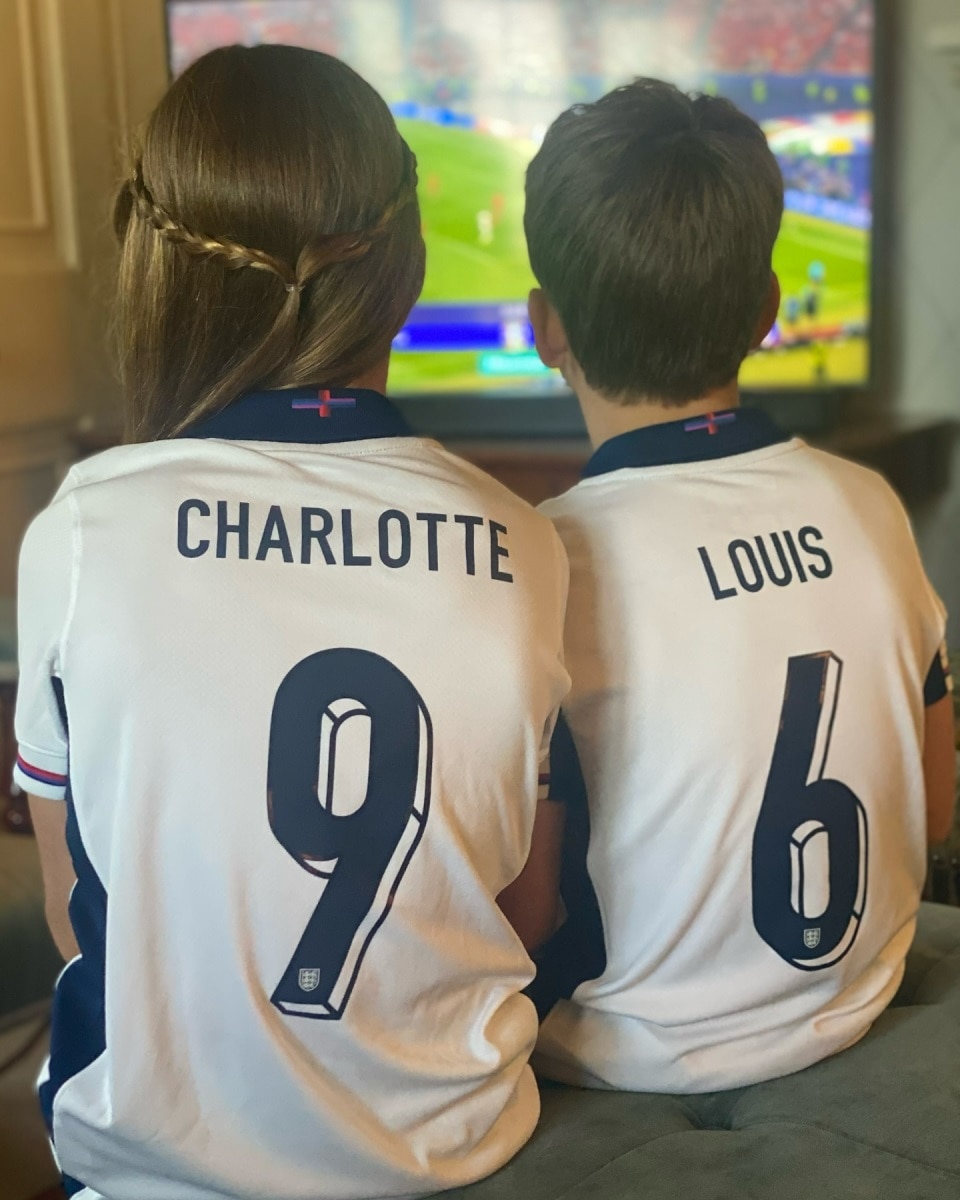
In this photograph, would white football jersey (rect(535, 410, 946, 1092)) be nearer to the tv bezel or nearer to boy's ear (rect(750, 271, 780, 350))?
boy's ear (rect(750, 271, 780, 350))

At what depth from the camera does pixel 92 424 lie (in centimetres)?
297

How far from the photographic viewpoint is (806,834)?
979 millimetres

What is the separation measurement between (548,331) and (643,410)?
0.11 meters

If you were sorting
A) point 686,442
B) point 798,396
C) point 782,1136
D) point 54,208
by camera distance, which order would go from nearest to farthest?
point 782,1136 → point 686,442 → point 798,396 → point 54,208

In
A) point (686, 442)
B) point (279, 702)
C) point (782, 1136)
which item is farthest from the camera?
point (686, 442)

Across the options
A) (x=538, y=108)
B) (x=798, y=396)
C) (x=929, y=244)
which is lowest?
(x=798, y=396)

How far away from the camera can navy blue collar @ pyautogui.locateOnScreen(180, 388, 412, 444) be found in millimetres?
851

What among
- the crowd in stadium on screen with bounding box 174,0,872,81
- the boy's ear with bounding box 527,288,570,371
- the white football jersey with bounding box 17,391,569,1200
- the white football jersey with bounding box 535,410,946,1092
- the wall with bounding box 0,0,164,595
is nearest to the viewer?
the white football jersey with bounding box 17,391,569,1200

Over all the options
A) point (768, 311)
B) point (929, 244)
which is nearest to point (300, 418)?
point (768, 311)

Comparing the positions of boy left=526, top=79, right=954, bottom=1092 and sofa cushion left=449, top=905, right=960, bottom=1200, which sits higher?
boy left=526, top=79, right=954, bottom=1092

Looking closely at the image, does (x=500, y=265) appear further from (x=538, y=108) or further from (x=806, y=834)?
(x=806, y=834)

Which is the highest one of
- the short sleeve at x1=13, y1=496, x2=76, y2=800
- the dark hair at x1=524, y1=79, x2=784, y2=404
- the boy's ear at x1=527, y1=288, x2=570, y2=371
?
the dark hair at x1=524, y1=79, x2=784, y2=404

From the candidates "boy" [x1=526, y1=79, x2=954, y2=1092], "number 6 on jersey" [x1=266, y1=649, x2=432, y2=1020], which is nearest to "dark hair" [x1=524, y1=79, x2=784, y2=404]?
"boy" [x1=526, y1=79, x2=954, y2=1092]

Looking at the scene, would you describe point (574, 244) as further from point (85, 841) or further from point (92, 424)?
point (92, 424)
